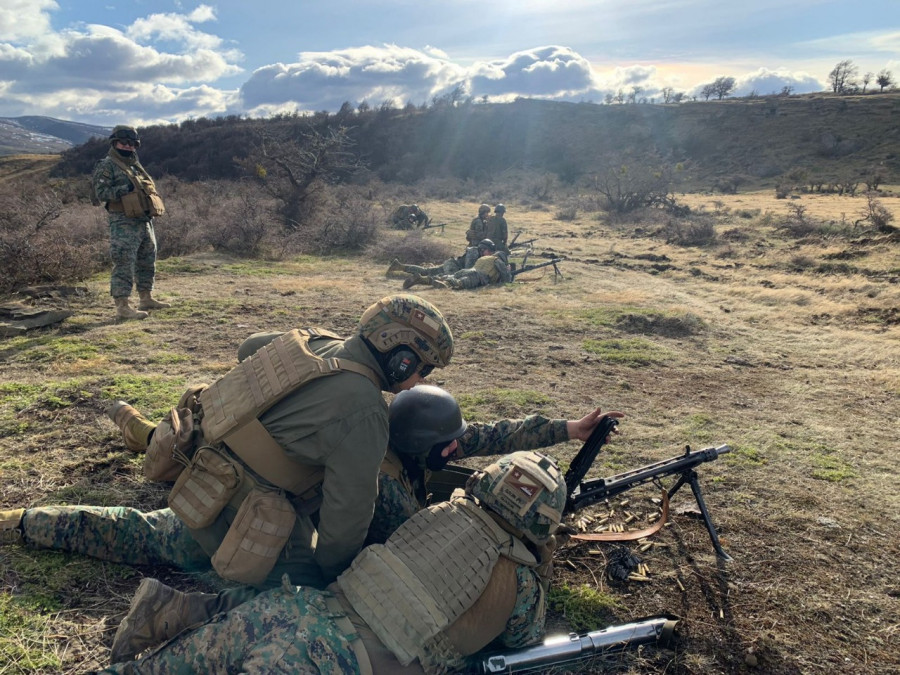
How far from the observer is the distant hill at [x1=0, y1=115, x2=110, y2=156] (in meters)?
114

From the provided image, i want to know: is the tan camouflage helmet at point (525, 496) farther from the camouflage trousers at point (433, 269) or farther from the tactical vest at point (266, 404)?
the camouflage trousers at point (433, 269)

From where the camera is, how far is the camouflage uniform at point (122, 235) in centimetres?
713

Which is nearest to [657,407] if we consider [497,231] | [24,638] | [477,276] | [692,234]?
[24,638]

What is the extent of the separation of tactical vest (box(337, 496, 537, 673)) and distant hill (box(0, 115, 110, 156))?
12754 cm

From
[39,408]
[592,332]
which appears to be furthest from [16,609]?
[592,332]

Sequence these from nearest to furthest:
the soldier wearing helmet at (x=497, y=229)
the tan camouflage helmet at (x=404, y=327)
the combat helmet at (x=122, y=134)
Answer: the tan camouflage helmet at (x=404, y=327) < the combat helmet at (x=122, y=134) < the soldier wearing helmet at (x=497, y=229)

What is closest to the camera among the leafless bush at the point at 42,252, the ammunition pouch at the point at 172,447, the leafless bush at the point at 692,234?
the ammunition pouch at the point at 172,447

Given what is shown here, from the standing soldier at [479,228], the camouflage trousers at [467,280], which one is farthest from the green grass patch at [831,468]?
the standing soldier at [479,228]

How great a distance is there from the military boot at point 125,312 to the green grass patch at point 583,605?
678 centimetres

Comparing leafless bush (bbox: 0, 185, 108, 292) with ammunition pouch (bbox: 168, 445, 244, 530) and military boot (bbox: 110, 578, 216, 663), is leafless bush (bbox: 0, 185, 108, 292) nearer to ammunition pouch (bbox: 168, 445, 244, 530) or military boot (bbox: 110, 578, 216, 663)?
ammunition pouch (bbox: 168, 445, 244, 530)

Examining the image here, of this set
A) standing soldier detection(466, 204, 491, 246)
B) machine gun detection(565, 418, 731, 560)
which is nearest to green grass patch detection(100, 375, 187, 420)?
machine gun detection(565, 418, 731, 560)

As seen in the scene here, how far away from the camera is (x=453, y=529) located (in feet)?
8.26

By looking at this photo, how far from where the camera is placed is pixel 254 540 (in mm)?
2512

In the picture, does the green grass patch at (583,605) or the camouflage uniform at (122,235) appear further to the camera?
the camouflage uniform at (122,235)
